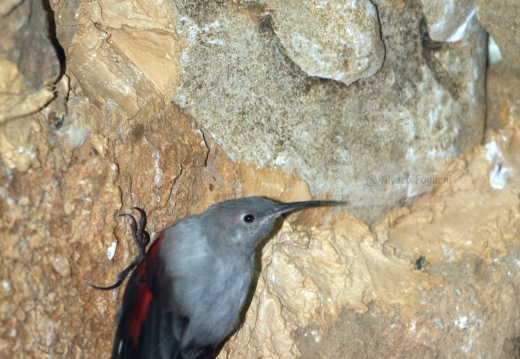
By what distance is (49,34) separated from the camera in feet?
6.64

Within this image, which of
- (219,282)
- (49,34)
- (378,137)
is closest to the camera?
(49,34)

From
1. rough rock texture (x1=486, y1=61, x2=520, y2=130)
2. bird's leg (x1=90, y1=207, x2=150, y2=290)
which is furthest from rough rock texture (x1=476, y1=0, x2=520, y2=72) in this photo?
bird's leg (x1=90, y1=207, x2=150, y2=290)

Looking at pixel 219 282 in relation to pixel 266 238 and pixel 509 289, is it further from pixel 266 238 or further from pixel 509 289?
pixel 509 289

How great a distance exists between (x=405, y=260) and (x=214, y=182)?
38.9 inches

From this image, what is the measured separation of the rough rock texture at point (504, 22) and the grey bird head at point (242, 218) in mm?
1426

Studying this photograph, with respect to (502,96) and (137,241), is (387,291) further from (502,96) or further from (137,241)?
(502,96)

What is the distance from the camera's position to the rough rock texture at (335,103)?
2389 millimetres

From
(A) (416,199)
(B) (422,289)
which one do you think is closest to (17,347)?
(B) (422,289)

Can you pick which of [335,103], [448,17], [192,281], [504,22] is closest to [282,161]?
[335,103]

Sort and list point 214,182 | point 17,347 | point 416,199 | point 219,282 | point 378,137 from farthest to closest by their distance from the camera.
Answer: point 416,199 < point 378,137 < point 214,182 < point 219,282 < point 17,347

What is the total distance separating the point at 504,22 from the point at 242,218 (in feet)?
5.54

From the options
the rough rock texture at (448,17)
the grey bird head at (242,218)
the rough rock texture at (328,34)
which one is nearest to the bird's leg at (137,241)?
the grey bird head at (242,218)

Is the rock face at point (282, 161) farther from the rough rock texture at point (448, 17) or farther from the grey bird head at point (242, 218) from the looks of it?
the grey bird head at point (242, 218)

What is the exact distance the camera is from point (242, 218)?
2240 millimetres
